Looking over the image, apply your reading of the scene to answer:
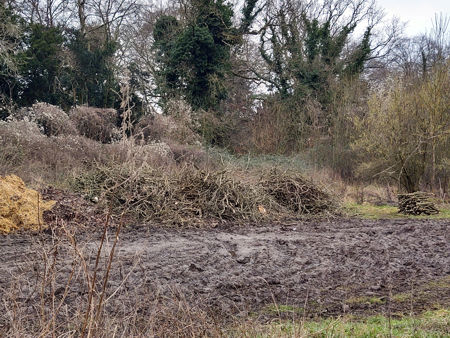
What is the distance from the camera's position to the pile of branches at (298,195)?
477 inches

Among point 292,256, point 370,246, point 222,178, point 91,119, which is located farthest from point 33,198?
point 91,119

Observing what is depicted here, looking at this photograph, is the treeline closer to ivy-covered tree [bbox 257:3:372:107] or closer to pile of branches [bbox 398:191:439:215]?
ivy-covered tree [bbox 257:3:372:107]

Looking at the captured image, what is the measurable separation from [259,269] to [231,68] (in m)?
22.0

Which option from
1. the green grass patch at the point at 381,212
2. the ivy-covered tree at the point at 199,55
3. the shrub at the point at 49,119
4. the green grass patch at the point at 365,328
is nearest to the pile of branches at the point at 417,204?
the green grass patch at the point at 381,212

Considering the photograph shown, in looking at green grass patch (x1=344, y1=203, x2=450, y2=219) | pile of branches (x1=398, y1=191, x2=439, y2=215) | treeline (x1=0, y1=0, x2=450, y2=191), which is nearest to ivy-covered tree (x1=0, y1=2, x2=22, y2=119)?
treeline (x1=0, y1=0, x2=450, y2=191)

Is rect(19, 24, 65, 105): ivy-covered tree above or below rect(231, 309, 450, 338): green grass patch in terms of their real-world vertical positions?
above

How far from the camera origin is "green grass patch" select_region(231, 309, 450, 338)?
316 centimetres

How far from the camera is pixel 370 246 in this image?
7332 millimetres

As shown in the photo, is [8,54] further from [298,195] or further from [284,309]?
[284,309]

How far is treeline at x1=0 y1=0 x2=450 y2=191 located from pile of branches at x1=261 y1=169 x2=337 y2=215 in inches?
214

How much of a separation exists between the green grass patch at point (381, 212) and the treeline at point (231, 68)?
9.64 feet

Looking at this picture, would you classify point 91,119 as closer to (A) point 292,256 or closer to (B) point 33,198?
(B) point 33,198

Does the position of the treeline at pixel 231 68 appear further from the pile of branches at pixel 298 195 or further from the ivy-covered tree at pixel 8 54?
the pile of branches at pixel 298 195

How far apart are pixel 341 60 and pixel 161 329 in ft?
84.0
